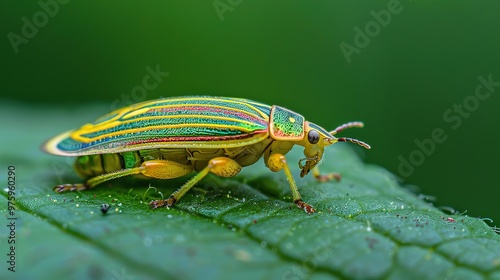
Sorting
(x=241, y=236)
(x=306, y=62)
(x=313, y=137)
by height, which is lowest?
(x=241, y=236)

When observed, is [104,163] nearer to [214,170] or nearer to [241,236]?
[214,170]

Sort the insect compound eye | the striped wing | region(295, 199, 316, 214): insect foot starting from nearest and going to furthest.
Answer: region(295, 199, 316, 214): insect foot, the striped wing, the insect compound eye

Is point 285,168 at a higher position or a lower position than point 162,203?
higher

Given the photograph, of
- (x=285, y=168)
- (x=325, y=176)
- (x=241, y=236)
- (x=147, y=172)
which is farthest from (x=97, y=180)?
(x=325, y=176)

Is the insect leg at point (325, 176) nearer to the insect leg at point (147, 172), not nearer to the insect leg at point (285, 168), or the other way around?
the insect leg at point (285, 168)

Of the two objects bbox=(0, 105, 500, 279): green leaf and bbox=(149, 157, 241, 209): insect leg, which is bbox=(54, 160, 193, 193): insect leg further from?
bbox=(149, 157, 241, 209): insect leg

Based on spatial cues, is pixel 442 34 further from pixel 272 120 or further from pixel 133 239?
pixel 133 239

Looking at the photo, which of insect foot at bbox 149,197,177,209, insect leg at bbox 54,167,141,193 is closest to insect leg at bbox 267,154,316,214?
insect foot at bbox 149,197,177,209
